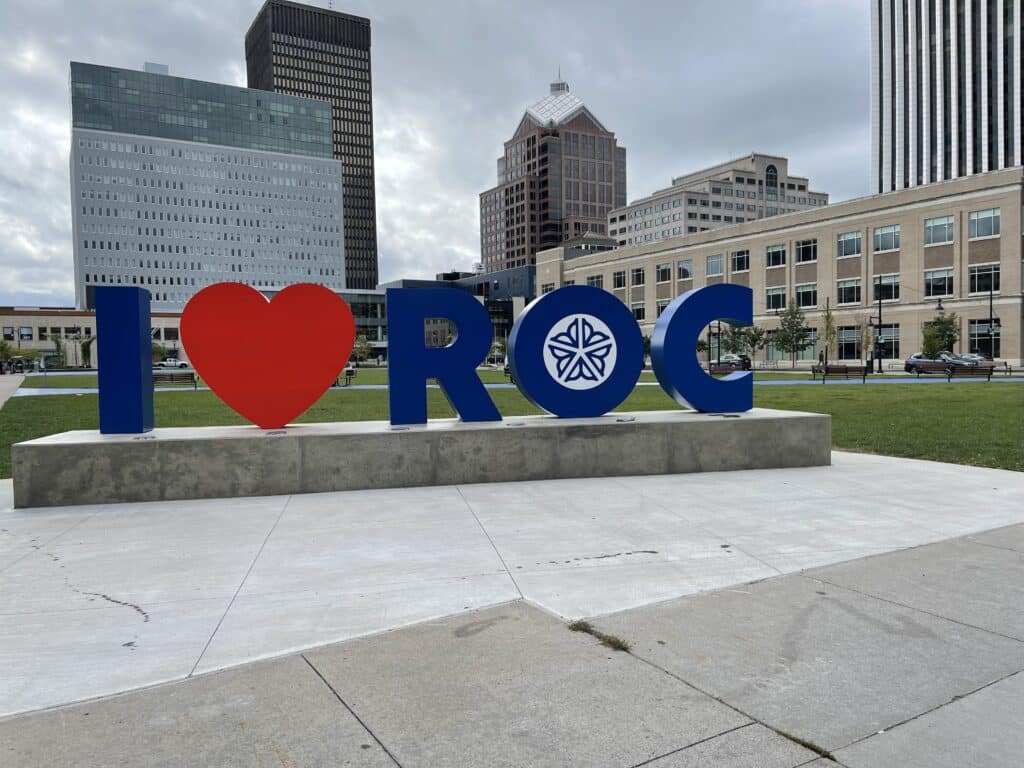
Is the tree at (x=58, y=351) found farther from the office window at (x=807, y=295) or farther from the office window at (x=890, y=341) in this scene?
the office window at (x=890, y=341)

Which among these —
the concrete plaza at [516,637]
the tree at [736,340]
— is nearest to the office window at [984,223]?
the tree at [736,340]

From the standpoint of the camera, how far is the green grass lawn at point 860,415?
13.5 meters

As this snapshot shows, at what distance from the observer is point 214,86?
160750mm

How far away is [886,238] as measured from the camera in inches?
2662

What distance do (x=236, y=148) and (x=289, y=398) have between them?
170755 mm

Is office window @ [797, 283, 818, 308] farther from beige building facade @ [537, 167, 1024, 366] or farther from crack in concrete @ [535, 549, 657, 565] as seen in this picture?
crack in concrete @ [535, 549, 657, 565]

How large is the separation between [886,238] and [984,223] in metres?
8.58

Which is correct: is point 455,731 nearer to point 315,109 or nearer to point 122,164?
point 122,164

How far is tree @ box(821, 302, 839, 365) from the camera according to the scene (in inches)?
2648

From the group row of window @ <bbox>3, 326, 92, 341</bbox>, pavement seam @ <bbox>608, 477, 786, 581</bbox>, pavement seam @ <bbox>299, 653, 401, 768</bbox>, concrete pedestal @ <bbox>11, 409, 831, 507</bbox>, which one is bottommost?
pavement seam @ <bbox>608, 477, 786, 581</bbox>

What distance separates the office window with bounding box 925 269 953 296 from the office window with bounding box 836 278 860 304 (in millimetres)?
6620

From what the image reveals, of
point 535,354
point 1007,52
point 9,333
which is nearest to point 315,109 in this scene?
point 9,333

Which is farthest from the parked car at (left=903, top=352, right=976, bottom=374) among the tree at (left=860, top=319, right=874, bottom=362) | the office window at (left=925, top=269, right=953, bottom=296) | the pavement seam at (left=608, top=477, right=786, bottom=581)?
the pavement seam at (left=608, top=477, right=786, bottom=581)

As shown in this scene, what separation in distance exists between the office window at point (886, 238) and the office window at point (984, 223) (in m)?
6.48
